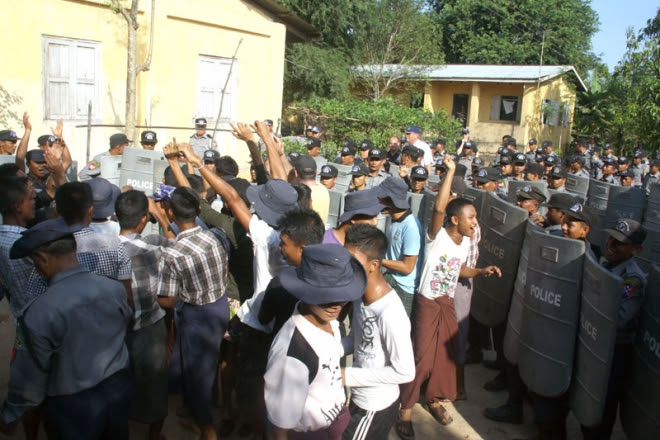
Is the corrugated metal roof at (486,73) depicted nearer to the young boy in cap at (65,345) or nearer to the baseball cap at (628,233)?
the baseball cap at (628,233)

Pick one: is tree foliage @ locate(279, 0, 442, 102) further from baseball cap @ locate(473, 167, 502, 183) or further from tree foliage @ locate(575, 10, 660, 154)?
baseball cap @ locate(473, 167, 502, 183)

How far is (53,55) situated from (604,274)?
10.9 metres

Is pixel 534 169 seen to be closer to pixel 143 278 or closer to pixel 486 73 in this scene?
pixel 143 278

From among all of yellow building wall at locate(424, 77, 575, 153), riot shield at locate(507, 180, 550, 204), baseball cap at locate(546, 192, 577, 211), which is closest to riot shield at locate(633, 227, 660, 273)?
riot shield at locate(507, 180, 550, 204)

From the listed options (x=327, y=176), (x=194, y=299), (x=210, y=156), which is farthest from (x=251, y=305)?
(x=210, y=156)

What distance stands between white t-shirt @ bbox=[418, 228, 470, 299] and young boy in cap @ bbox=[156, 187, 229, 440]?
159 centimetres

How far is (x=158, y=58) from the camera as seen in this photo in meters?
12.7

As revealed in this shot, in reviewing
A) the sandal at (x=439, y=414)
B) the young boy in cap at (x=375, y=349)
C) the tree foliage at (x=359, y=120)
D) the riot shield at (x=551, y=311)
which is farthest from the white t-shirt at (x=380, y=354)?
the tree foliage at (x=359, y=120)

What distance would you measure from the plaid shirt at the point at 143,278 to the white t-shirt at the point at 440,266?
2036 millimetres

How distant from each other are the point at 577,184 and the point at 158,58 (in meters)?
8.75

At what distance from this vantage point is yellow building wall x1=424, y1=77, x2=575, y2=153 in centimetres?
2644

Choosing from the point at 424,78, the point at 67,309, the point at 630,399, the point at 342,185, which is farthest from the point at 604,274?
the point at 424,78

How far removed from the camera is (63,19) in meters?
11.3

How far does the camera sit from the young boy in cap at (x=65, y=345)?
2902 mm
